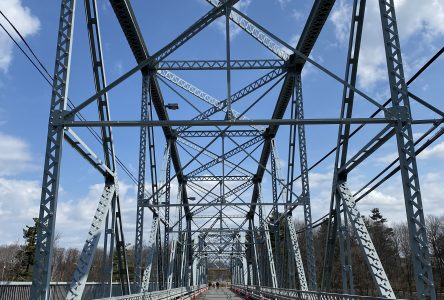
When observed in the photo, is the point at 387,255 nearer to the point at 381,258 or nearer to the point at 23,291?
the point at 381,258

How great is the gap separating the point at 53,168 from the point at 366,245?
926 cm

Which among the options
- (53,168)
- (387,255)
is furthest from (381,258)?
(53,168)

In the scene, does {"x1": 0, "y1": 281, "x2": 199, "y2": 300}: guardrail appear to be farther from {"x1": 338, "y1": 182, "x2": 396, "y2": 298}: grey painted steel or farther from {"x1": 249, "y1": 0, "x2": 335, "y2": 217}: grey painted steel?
{"x1": 249, "y1": 0, "x2": 335, "y2": 217}: grey painted steel

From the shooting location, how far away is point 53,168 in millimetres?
12711

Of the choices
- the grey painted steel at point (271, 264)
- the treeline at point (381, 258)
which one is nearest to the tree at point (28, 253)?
the treeline at point (381, 258)

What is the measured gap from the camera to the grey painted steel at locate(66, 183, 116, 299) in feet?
42.6

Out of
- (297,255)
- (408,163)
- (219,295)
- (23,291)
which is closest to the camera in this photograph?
(408,163)

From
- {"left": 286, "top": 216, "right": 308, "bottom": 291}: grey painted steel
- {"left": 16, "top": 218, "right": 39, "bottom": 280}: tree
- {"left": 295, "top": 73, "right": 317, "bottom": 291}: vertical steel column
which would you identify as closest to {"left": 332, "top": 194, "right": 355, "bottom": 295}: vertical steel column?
{"left": 295, "top": 73, "right": 317, "bottom": 291}: vertical steel column

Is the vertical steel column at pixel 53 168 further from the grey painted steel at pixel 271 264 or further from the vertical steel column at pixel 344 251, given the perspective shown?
the grey painted steel at pixel 271 264

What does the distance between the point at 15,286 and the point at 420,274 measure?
39.6ft

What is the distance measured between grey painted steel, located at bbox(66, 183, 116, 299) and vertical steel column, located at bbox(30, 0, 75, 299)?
2.98 feet

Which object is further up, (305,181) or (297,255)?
(305,181)

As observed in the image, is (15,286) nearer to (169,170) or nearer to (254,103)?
(254,103)

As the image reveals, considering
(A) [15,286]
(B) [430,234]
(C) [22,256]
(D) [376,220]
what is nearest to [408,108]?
(A) [15,286]
